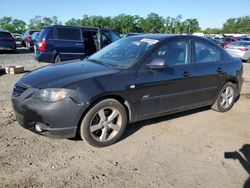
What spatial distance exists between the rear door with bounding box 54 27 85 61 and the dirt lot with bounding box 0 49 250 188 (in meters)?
6.33

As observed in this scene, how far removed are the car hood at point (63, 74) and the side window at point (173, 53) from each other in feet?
2.65

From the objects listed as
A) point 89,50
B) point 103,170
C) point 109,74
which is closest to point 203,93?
point 109,74

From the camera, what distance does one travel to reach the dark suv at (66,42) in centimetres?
1110

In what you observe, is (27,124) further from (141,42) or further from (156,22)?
(156,22)

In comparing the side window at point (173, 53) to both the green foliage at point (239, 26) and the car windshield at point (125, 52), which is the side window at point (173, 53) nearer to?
the car windshield at point (125, 52)

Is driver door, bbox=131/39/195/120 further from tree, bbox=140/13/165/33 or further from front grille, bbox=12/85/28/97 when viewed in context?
tree, bbox=140/13/165/33

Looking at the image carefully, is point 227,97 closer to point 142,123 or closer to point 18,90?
point 142,123

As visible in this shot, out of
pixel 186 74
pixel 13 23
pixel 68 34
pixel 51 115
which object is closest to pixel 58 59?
pixel 68 34

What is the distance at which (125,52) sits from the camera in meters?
5.00

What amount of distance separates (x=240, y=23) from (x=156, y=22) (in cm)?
5239

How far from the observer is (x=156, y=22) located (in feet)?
313

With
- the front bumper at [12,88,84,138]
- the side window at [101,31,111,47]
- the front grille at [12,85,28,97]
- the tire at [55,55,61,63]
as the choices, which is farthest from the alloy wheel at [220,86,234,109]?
the side window at [101,31,111,47]

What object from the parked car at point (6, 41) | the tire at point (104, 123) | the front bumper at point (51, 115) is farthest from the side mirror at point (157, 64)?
the parked car at point (6, 41)

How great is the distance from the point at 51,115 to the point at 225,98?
3.91m
